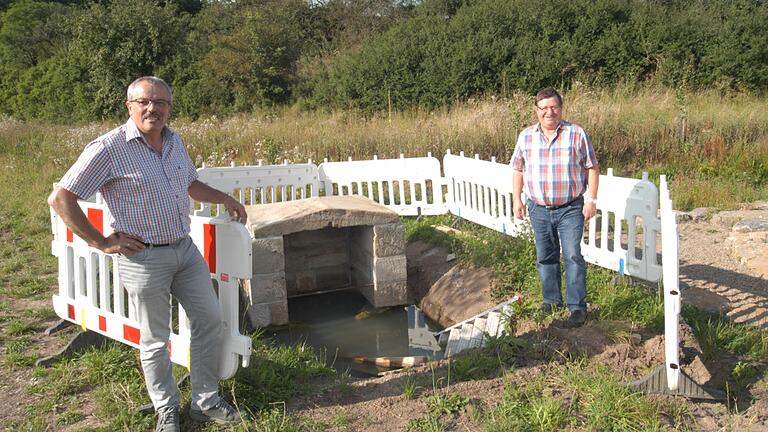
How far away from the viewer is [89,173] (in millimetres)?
3369

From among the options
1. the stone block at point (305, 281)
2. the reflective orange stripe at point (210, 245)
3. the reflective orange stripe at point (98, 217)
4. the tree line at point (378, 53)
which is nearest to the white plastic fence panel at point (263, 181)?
the stone block at point (305, 281)

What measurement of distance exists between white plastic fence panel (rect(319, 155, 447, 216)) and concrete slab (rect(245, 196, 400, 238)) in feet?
6.64

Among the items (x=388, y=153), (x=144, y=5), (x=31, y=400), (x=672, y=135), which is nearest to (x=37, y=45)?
(x=144, y=5)

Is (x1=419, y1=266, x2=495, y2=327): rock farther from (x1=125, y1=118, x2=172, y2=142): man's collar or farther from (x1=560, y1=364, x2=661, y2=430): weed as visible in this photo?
(x1=125, y1=118, x2=172, y2=142): man's collar

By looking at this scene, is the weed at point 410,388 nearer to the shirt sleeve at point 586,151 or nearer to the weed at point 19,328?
the shirt sleeve at point 586,151

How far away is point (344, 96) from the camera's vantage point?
24.7 meters

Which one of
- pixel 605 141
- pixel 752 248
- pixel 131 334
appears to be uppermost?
pixel 605 141

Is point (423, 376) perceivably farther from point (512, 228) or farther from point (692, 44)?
point (692, 44)

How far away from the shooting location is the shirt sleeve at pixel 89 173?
3.36m

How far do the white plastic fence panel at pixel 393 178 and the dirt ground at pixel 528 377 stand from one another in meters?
3.82

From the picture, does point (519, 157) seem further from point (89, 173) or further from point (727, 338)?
point (89, 173)

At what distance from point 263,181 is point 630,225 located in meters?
4.93

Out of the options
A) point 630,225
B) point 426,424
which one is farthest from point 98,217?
point 630,225

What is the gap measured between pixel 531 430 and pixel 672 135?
10.1 metres
